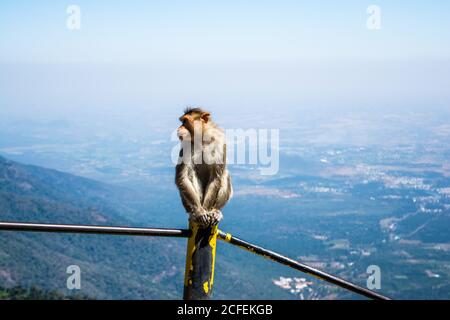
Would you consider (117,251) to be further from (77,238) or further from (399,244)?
(399,244)

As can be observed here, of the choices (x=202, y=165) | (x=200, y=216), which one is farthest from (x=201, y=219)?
(x=202, y=165)

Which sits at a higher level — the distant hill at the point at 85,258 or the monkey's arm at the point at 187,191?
the monkey's arm at the point at 187,191

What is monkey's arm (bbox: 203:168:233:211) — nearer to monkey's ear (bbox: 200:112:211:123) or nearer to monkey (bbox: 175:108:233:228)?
monkey (bbox: 175:108:233:228)

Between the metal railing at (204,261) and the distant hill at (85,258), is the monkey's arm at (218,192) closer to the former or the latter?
the metal railing at (204,261)

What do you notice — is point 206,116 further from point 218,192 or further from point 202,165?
point 218,192

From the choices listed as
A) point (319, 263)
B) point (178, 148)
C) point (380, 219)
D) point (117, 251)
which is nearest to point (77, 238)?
point (117, 251)
